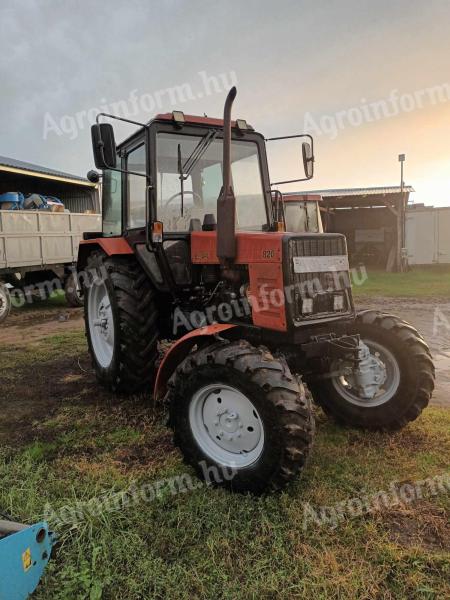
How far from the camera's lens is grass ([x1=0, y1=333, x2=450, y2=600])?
1833mm

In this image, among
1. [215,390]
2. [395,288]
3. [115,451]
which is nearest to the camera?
[215,390]

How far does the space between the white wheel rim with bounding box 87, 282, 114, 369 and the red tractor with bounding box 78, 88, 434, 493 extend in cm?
1

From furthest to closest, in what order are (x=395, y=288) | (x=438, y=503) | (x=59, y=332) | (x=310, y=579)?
(x=395, y=288) → (x=59, y=332) → (x=438, y=503) → (x=310, y=579)

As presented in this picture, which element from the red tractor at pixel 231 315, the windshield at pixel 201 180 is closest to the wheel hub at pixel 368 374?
the red tractor at pixel 231 315

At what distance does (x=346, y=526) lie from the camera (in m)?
2.16

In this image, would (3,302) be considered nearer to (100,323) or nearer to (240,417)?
(100,323)

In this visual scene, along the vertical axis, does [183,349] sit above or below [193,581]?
above

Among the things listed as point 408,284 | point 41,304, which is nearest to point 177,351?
point 41,304

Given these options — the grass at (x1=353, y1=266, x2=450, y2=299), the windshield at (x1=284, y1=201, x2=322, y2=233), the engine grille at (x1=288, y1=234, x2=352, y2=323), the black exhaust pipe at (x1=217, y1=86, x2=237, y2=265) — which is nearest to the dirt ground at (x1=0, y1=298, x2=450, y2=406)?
the grass at (x1=353, y1=266, x2=450, y2=299)

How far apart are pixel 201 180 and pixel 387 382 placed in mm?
2130

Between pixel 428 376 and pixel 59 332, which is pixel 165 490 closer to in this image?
pixel 428 376

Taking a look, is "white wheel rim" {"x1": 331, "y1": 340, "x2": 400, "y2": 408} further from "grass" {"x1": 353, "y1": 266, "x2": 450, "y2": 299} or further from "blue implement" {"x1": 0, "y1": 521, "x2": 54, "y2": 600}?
"grass" {"x1": 353, "y1": 266, "x2": 450, "y2": 299}

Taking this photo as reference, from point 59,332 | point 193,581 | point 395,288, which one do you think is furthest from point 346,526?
point 395,288

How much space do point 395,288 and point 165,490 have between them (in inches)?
394
